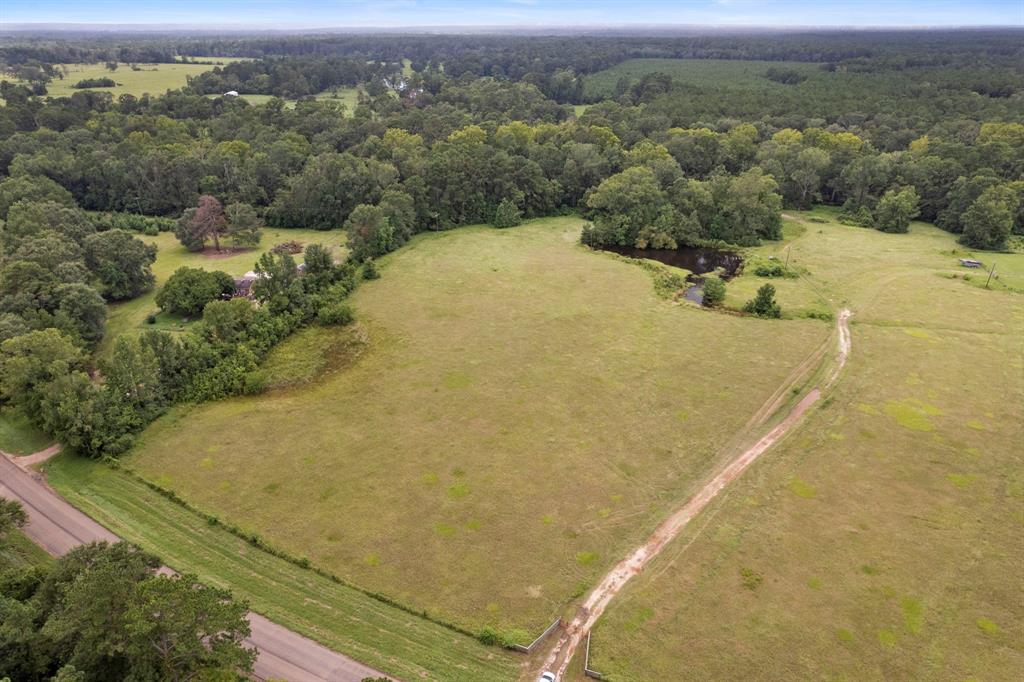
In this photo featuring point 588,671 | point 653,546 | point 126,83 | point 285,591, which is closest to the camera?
point 588,671

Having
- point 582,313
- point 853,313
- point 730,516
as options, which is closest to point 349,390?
point 582,313

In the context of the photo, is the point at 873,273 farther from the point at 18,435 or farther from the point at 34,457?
the point at 18,435

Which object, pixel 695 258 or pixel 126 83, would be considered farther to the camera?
pixel 126 83

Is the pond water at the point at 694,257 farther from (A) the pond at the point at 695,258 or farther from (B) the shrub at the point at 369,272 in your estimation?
(B) the shrub at the point at 369,272

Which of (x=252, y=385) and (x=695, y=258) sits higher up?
(x=695, y=258)

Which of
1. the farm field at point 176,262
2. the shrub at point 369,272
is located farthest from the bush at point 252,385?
the shrub at point 369,272

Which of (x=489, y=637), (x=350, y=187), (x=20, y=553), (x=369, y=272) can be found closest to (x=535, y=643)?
(x=489, y=637)

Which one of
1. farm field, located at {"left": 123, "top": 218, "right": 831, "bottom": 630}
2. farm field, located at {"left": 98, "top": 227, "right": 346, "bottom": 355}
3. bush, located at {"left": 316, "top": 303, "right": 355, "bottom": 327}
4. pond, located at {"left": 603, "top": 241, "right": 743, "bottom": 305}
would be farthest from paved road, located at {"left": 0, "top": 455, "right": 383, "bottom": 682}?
pond, located at {"left": 603, "top": 241, "right": 743, "bottom": 305}
